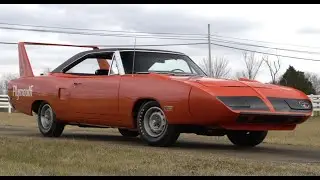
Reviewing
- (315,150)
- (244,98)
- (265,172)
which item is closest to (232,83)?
(244,98)

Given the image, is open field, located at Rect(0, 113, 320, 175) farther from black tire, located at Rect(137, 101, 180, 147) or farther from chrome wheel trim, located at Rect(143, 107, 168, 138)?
chrome wheel trim, located at Rect(143, 107, 168, 138)

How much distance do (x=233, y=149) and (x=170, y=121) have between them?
1204mm

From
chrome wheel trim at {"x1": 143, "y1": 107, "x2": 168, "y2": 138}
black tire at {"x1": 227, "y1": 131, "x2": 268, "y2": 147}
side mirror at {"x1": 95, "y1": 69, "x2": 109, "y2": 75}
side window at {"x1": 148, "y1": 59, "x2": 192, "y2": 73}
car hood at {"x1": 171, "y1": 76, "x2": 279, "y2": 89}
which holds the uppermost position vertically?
side window at {"x1": 148, "y1": 59, "x2": 192, "y2": 73}

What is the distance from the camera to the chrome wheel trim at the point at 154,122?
8.37 metres

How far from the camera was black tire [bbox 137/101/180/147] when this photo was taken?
823cm

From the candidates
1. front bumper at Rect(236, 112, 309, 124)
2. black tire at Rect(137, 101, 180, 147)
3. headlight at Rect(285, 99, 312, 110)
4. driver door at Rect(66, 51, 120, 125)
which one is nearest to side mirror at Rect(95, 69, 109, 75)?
driver door at Rect(66, 51, 120, 125)

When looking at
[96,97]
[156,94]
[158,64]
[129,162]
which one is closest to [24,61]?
[96,97]

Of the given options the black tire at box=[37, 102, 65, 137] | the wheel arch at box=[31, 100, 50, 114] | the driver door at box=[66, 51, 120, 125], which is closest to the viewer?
the driver door at box=[66, 51, 120, 125]

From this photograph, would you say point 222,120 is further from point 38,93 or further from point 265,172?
point 38,93

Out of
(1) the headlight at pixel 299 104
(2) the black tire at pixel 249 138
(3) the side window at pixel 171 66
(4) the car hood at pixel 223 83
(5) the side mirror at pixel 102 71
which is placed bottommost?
(2) the black tire at pixel 249 138

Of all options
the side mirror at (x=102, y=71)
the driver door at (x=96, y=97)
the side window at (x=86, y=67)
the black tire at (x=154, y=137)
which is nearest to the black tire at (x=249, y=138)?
the black tire at (x=154, y=137)

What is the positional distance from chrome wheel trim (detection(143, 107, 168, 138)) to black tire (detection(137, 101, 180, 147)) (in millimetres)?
16

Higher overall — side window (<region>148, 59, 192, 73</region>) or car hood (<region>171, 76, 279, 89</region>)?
side window (<region>148, 59, 192, 73</region>)

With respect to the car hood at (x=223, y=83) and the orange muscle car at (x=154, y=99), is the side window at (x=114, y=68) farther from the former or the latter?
the car hood at (x=223, y=83)
